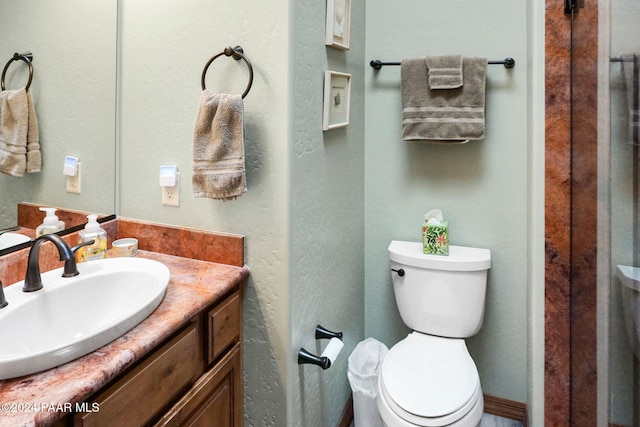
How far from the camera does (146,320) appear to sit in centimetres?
98

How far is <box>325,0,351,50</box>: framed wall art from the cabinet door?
43.3 inches

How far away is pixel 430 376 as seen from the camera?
1.55 metres

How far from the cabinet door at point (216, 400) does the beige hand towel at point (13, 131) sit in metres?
0.79

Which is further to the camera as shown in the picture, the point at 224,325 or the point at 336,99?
the point at 336,99

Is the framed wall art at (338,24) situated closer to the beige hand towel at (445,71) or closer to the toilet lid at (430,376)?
the beige hand towel at (445,71)

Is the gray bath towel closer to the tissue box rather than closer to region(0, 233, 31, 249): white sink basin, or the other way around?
the tissue box

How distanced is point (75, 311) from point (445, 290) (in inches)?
54.5

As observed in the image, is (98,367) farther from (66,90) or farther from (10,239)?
(66,90)

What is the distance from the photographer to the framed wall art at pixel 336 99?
4.91 feet

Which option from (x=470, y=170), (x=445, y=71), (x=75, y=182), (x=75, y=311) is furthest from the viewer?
(x=470, y=170)

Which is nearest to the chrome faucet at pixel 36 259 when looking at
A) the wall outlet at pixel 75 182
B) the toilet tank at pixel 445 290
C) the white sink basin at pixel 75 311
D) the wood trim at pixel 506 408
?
the white sink basin at pixel 75 311

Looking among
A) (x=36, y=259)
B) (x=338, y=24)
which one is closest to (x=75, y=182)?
(x=36, y=259)

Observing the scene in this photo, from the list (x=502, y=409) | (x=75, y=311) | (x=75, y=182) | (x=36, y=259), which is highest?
(x=75, y=182)

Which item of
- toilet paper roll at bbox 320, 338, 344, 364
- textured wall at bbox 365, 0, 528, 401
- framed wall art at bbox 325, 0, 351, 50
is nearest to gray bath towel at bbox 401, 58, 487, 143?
textured wall at bbox 365, 0, 528, 401
